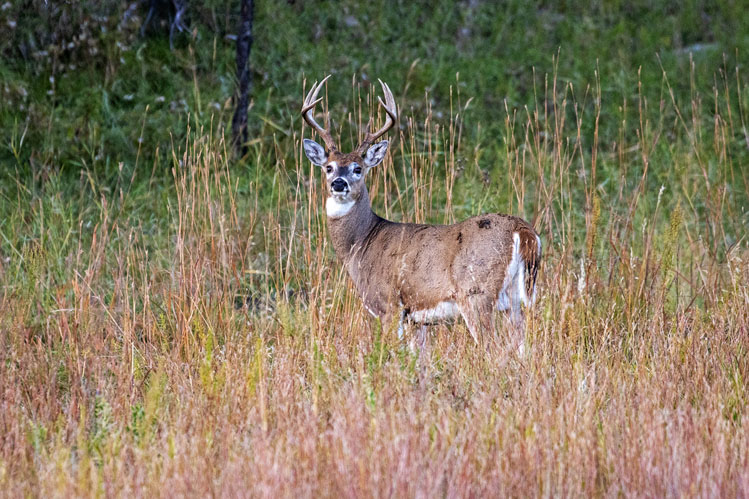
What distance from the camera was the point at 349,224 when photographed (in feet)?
18.2

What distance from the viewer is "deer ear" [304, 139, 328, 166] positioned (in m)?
5.73

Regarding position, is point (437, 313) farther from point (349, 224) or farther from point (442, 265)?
point (349, 224)

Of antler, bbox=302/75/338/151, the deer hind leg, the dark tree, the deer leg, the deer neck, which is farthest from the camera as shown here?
the dark tree

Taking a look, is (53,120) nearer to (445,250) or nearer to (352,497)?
(445,250)

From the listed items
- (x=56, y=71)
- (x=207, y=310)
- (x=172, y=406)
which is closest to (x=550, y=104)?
(x=56, y=71)

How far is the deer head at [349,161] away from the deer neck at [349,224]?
0.01 metres

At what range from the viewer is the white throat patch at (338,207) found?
18.2ft

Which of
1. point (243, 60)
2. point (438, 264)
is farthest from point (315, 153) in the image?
point (243, 60)

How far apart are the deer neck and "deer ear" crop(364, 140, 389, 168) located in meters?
0.19

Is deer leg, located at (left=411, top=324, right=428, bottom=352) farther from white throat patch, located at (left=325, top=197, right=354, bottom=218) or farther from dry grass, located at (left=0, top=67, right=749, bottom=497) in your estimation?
white throat patch, located at (left=325, top=197, right=354, bottom=218)

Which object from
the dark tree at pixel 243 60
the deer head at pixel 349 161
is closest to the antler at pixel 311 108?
the deer head at pixel 349 161

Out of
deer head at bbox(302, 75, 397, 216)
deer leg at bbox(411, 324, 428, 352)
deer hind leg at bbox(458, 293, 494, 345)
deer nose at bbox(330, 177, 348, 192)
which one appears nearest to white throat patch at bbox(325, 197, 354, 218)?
deer head at bbox(302, 75, 397, 216)

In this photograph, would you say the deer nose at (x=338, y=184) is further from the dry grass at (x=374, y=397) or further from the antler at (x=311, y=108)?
the dry grass at (x=374, y=397)

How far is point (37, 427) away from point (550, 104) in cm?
757
